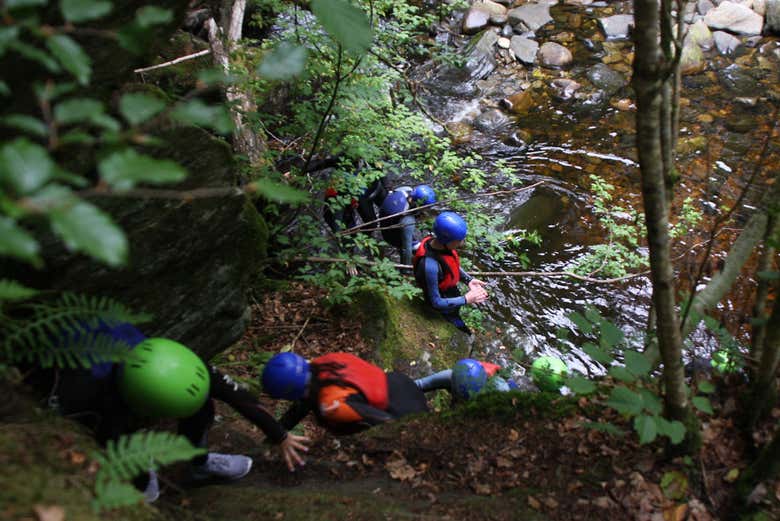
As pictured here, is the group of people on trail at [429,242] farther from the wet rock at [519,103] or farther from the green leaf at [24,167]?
the wet rock at [519,103]

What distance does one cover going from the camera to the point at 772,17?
14.4m

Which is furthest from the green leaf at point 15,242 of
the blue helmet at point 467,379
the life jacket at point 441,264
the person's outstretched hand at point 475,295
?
the person's outstretched hand at point 475,295

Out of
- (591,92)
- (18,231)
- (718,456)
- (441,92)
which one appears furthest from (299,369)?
(591,92)

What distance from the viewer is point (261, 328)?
6.84m

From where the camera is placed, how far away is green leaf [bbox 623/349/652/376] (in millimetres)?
2572

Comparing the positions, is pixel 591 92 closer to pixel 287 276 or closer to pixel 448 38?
pixel 448 38

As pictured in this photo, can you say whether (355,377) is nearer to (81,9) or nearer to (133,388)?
(133,388)

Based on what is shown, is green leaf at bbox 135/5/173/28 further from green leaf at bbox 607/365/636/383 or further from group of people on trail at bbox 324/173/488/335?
group of people on trail at bbox 324/173/488/335

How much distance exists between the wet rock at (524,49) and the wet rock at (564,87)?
1110 millimetres

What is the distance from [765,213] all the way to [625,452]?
1.61 meters

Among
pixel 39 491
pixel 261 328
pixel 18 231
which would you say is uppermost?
pixel 18 231

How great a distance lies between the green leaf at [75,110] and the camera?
108 cm

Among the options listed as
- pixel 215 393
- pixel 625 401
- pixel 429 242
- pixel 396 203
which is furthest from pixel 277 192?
pixel 396 203

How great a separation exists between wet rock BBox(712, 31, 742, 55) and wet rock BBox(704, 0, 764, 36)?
318mm
